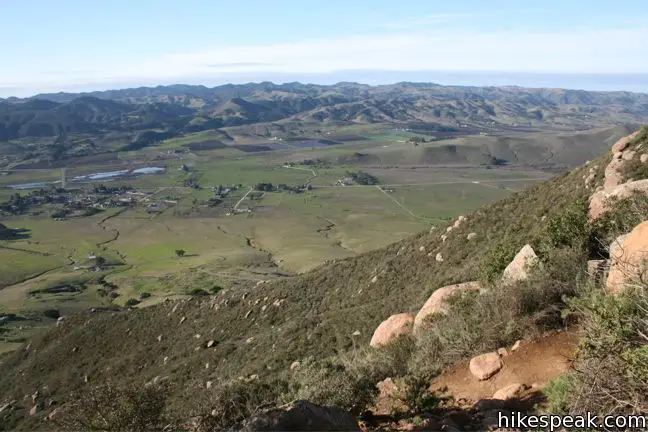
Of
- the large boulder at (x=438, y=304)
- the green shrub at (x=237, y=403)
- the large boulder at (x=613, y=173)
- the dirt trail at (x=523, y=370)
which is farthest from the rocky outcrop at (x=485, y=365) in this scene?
the large boulder at (x=613, y=173)

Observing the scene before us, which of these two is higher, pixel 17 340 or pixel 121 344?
pixel 121 344

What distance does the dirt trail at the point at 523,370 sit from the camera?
30.0 feet

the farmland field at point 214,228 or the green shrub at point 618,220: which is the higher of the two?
the green shrub at point 618,220

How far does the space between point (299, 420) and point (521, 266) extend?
917 centimetres

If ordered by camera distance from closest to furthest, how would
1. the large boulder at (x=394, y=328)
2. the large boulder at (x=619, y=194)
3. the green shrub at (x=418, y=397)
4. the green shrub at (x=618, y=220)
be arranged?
the green shrub at (x=418, y=397) < the green shrub at (x=618, y=220) < the large boulder at (x=394, y=328) < the large boulder at (x=619, y=194)

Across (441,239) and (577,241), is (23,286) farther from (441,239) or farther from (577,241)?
(577,241)

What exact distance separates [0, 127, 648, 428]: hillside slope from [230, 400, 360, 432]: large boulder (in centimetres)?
977

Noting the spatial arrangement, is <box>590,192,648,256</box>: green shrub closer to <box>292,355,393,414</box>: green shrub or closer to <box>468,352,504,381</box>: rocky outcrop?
<box>468,352,504,381</box>: rocky outcrop

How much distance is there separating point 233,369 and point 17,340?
46.0 meters

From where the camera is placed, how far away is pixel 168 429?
10.4m

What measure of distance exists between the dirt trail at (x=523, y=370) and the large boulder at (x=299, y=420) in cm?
311

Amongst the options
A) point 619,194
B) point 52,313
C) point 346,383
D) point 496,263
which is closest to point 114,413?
point 346,383

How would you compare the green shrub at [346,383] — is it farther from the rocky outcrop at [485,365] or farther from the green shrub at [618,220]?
the green shrub at [618,220]

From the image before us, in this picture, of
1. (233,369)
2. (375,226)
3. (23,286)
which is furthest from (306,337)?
(375,226)
